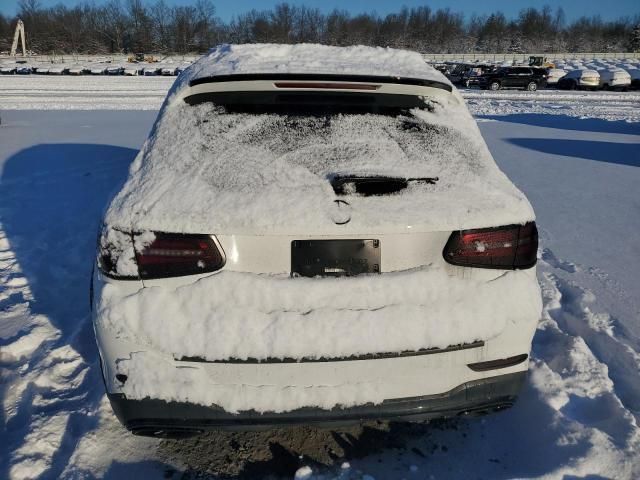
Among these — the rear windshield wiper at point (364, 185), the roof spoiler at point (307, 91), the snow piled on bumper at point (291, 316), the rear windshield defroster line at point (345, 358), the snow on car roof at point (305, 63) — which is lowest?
the rear windshield defroster line at point (345, 358)

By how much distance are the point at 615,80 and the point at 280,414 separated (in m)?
36.0

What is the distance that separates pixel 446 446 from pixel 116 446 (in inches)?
63.8

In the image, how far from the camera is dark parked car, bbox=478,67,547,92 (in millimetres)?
30656

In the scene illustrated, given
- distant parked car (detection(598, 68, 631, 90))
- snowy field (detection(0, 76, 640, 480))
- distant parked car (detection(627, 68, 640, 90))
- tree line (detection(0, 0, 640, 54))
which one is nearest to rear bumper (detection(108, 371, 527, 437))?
snowy field (detection(0, 76, 640, 480))

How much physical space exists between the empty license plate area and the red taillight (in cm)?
30

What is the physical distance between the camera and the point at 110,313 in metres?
1.91

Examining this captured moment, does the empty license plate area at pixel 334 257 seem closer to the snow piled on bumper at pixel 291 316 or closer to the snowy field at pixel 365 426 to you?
the snow piled on bumper at pixel 291 316

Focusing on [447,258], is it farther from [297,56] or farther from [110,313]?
[297,56]

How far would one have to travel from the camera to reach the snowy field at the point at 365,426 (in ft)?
7.48

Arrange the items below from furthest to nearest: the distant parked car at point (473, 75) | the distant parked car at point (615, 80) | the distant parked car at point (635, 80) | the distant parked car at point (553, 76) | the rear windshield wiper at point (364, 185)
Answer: the distant parked car at point (553, 76), the distant parked car at point (473, 75), the distant parked car at point (635, 80), the distant parked car at point (615, 80), the rear windshield wiper at point (364, 185)

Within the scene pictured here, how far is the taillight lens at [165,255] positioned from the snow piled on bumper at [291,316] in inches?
2.3

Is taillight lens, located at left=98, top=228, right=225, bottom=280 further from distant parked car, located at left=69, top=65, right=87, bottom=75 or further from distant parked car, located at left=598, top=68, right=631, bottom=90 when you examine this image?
distant parked car, located at left=69, top=65, right=87, bottom=75

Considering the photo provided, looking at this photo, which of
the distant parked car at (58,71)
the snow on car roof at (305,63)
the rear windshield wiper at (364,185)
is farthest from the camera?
the distant parked car at (58,71)

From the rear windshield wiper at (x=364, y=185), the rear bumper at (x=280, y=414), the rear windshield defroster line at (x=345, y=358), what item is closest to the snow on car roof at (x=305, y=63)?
the rear windshield wiper at (x=364, y=185)
